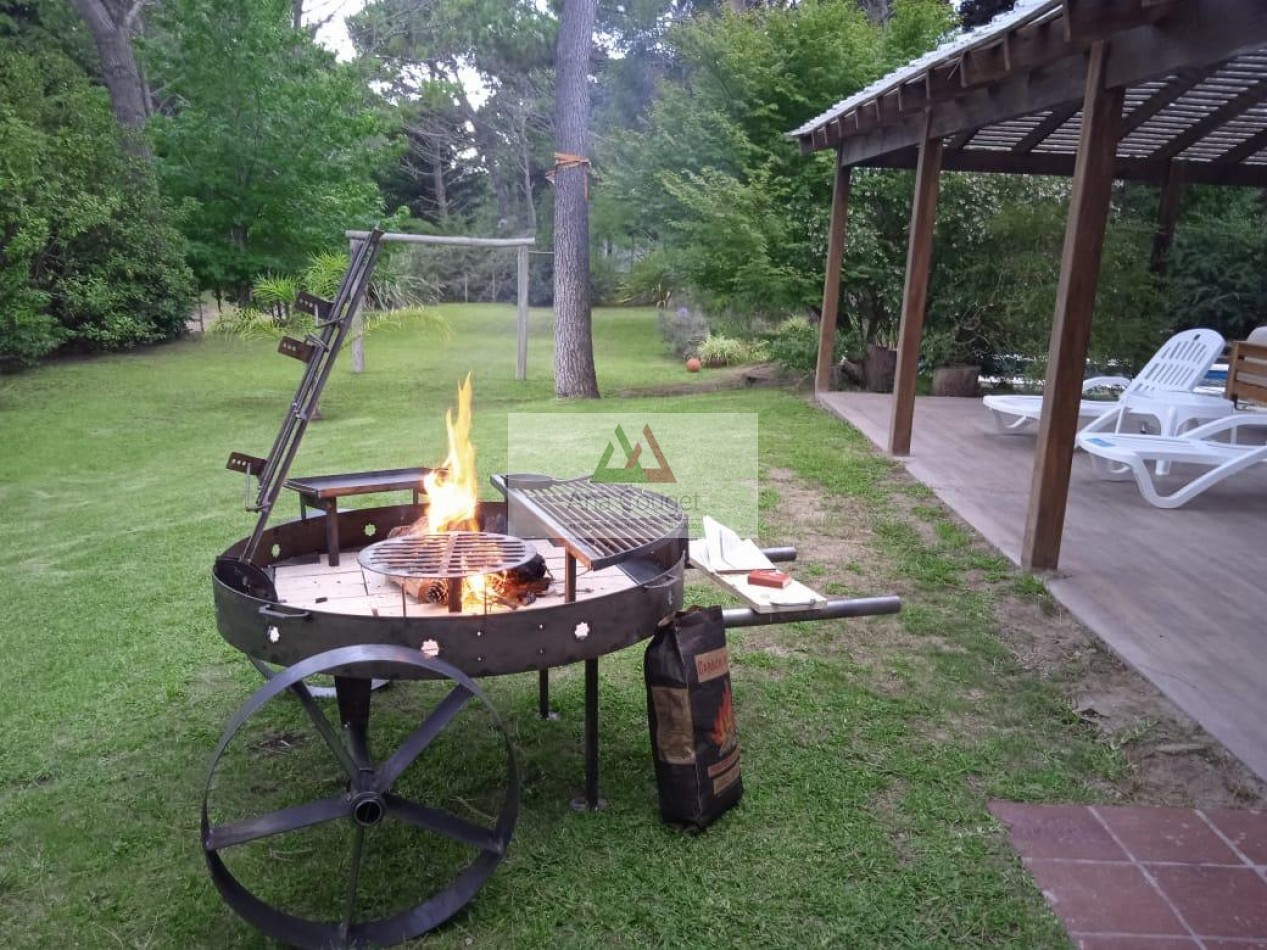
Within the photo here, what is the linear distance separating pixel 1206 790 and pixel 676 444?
5.04m

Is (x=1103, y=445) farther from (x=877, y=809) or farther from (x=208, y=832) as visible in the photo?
(x=208, y=832)

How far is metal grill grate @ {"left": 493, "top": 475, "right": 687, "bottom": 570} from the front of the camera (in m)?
2.39

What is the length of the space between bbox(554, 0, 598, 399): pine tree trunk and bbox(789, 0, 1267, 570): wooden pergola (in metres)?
3.08

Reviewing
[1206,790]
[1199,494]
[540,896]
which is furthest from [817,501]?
[540,896]

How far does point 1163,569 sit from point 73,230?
431 inches

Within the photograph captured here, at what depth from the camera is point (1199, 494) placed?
5.21 metres

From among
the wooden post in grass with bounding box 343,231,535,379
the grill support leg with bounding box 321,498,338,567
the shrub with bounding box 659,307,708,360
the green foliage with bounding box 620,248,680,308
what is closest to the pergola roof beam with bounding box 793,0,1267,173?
the grill support leg with bounding box 321,498,338,567

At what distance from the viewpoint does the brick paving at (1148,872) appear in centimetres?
194

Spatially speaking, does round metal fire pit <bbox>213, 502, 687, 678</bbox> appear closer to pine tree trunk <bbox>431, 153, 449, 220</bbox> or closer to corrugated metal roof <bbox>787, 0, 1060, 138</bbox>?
corrugated metal roof <bbox>787, 0, 1060, 138</bbox>

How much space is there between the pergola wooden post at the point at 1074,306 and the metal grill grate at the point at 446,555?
2467 millimetres

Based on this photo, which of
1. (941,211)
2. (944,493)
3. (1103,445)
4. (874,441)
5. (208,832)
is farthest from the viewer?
(941,211)

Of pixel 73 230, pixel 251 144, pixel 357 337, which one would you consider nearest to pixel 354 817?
pixel 357 337

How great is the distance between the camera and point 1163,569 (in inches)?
157

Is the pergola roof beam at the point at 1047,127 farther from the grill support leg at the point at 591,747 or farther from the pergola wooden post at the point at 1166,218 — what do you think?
the grill support leg at the point at 591,747
